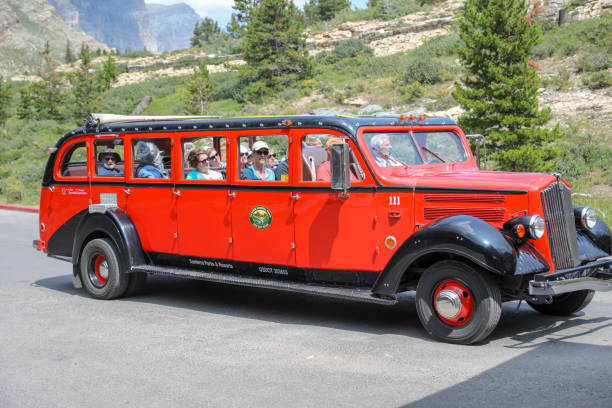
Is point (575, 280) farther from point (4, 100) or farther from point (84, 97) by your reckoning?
point (4, 100)

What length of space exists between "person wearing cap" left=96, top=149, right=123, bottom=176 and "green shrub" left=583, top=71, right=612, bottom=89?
22.0 meters

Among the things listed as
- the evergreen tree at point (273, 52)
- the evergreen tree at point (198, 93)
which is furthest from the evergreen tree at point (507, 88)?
the evergreen tree at point (198, 93)

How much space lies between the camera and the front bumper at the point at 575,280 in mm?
5840

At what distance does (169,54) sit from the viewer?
82.7 meters

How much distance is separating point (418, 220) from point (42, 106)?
160 ft

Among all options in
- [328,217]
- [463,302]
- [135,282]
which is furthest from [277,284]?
[135,282]

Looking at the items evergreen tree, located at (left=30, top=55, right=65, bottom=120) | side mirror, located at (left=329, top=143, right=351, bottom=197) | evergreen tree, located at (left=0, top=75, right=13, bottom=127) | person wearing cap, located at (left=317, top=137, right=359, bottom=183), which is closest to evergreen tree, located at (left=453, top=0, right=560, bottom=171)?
person wearing cap, located at (left=317, top=137, right=359, bottom=183)

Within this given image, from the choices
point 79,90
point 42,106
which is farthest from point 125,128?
point 42,106

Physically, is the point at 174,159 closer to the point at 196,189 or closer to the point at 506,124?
the point at 196,189

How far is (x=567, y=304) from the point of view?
7258 millimetres

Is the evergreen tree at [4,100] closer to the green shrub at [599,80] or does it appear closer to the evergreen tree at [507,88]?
the evergreen tree at [507,88]

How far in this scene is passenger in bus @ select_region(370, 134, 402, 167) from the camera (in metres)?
6.91

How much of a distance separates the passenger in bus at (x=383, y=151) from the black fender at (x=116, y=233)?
3.44 m

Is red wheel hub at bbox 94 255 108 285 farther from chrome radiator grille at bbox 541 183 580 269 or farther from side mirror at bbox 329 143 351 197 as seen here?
chrome radiator grille at bbox 541 183 580 269
